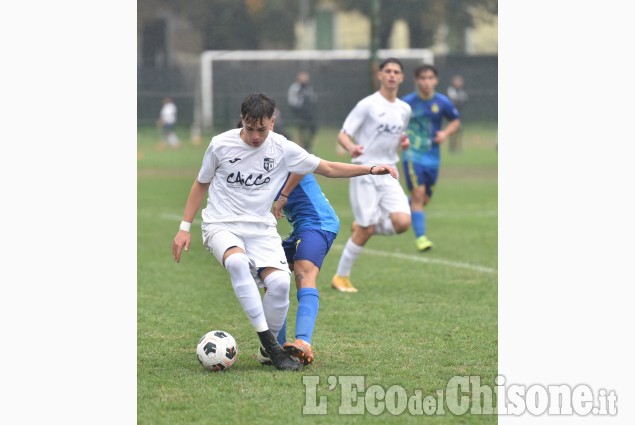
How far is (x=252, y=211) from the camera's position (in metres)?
7.40

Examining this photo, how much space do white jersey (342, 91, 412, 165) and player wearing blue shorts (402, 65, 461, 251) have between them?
1.83m

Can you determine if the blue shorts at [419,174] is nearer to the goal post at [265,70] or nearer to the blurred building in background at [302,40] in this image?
the blurred building in background at [302,40]

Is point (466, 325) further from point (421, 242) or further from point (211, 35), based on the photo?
point (211, 35)

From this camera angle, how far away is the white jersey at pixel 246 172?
286 inches

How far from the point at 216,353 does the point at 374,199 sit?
13.6 feet

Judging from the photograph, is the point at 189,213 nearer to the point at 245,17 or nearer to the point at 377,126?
the point at 377,126

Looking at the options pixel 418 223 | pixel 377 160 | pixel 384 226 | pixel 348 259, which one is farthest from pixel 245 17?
pixel 348 259

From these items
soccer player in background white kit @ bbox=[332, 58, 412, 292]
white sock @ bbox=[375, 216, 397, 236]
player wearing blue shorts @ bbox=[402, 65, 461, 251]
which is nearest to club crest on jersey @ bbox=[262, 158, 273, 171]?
soccer player in background white kit @ bbox=[332, 58, 412, 292]

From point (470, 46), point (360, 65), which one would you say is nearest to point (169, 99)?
point (360, 65)

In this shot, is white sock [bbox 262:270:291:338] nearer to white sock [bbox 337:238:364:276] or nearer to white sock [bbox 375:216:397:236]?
white sock [bbox 337:238:364:276]

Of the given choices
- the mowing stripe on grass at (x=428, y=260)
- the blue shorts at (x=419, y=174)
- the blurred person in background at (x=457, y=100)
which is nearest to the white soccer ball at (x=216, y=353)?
the mowing stripe on grass at (x=428, y=260)

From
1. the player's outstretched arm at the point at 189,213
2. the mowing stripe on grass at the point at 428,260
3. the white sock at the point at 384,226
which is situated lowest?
the mowing stripe on grass at the point at 428,260

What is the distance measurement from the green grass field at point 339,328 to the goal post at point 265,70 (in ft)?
58.4

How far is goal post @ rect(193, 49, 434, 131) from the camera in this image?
1350 inches
